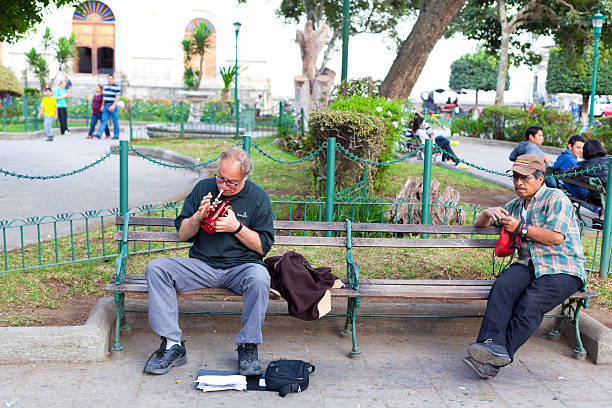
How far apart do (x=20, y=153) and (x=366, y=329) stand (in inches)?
477

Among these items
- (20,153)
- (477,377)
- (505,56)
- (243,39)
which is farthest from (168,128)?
(243,39)

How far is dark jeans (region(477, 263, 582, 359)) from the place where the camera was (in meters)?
4.09

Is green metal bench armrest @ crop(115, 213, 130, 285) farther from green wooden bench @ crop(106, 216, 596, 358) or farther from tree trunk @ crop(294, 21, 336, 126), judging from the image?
tree trunk @ crop(294, 21, 336, 126)

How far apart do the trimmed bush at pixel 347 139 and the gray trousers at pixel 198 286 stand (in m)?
3.68

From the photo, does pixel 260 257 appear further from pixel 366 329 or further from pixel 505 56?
pixel 505 56

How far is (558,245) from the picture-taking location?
429 centimetres

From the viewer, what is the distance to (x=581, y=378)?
4188mm

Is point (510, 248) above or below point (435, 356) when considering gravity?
above

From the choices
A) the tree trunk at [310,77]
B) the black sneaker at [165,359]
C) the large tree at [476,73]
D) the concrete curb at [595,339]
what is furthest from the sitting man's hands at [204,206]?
the large tree at [476,73]

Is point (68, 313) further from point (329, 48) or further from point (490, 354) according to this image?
point (329, 48)

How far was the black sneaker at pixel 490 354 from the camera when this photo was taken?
3941 millimetres

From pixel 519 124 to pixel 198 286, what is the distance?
65.5 ft

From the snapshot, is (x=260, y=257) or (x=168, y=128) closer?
(x=260, y=257)

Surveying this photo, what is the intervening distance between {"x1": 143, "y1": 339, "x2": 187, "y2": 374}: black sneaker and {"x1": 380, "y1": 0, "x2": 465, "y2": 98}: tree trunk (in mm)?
7467
